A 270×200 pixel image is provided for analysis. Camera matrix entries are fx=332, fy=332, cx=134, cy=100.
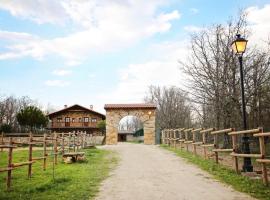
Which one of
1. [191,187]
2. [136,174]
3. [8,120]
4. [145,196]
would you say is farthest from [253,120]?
[8,120]

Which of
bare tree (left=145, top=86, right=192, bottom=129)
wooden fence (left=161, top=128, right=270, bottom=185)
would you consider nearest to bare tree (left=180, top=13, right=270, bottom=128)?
wooden fence (left=161, top=128, right=270, bottom=185)

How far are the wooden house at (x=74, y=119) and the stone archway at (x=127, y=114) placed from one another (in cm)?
2028

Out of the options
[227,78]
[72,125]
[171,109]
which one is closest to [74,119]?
[72,125]

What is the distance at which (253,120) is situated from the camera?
21484mm

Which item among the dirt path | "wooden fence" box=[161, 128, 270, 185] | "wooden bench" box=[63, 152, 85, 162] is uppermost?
"wooden fence" box=[161, 128, 270, 185]

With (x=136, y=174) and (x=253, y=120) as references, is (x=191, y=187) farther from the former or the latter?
(x=253, y=120)

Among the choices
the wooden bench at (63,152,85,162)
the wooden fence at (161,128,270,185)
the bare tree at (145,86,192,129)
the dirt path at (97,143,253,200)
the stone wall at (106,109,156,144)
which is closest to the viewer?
the dirt path at (97,143,253,200)

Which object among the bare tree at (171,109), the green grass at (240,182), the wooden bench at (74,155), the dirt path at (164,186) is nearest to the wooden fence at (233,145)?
the green grass at (240,182)

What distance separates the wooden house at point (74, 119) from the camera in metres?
54.0

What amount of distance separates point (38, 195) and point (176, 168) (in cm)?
593

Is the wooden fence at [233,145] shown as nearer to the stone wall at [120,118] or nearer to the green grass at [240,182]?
the green grass at [240,182]

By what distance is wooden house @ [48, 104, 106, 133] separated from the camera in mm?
54031

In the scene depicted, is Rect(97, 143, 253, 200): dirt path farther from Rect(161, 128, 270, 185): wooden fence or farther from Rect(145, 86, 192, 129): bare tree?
Rect(145, 86, 192, 129): bare tree

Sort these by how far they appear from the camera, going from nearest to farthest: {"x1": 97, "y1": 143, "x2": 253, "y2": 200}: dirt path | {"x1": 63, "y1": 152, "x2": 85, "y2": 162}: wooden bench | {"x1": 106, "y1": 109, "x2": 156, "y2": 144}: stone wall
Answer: {"x1": 97, "y1": 143, "x2": 253, "y2": 200}: dirt path → {"x1": 63, "y1": 152, "x2": 85, "y2": 162}: wooden bench → {"x1": 106, "y1": 109, "x2": 156, "y2": 144}: stone wall
